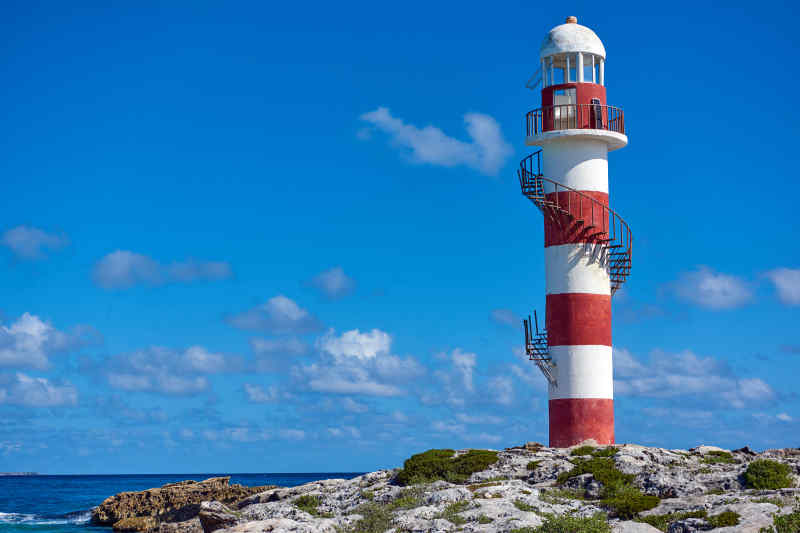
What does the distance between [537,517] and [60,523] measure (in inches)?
1606

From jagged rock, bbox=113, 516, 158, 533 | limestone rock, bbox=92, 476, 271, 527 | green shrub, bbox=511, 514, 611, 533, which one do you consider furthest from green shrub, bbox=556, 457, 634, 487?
jagged rock, bbox=113, 516, 158, 533

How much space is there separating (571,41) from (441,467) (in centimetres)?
1650

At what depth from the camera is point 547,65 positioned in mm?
33938

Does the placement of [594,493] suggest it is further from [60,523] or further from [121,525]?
[60,523]

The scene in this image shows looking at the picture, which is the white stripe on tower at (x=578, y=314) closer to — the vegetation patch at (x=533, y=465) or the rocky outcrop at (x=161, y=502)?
the vegetation patch at (x=533, y=465)

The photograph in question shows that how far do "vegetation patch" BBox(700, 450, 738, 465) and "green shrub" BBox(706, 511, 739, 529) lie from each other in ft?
27.4

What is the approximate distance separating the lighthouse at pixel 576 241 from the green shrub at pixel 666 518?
40.2 ft

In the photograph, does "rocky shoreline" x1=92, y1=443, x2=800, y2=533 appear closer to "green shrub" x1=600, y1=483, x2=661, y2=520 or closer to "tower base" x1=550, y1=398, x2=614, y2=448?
"green shrub" x1=600, y1=483, x2=661, y2=520

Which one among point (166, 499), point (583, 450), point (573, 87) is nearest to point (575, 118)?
point (573, 87)

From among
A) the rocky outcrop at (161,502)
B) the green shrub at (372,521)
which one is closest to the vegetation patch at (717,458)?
the green shrub at (372,521)

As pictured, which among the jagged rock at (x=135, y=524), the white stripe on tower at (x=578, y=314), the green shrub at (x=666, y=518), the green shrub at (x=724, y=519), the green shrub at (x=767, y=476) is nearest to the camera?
the green shrub at (x=724, y=519)

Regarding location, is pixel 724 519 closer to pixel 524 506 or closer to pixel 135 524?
pixel 524 506

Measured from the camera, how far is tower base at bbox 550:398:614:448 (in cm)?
3133

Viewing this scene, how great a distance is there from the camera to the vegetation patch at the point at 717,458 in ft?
85.9
